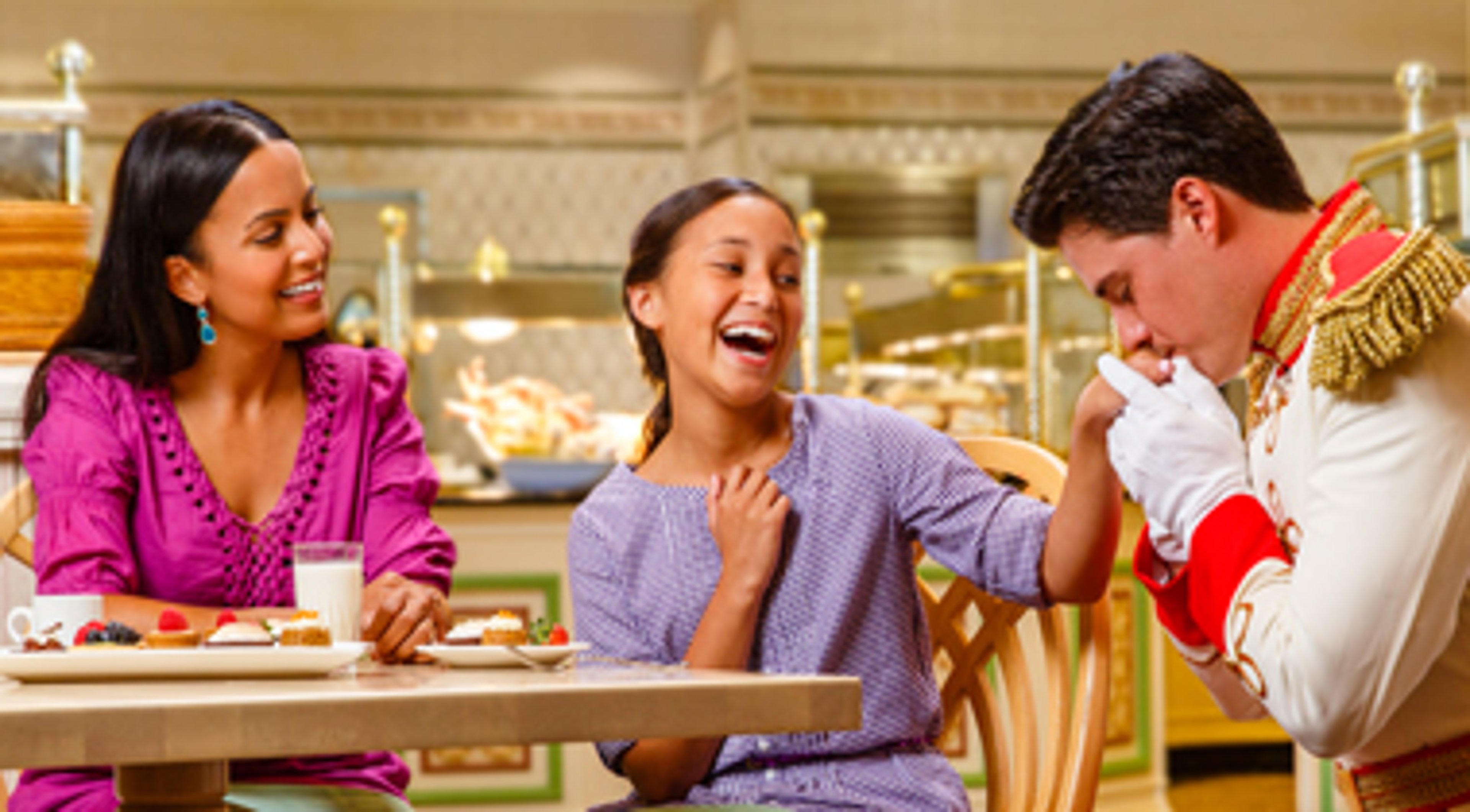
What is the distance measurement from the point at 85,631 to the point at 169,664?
15 cm

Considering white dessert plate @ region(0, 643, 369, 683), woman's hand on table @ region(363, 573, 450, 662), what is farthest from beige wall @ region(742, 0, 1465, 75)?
white dessert plate @ region(0, 643, 369, 683)

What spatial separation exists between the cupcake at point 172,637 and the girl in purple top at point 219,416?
43 centimetres

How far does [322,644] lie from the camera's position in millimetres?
1565

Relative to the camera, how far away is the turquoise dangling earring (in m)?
2.27

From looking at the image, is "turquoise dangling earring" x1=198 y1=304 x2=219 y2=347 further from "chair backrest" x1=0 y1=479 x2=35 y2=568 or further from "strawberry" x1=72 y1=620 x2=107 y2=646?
"strawberry" x1=72 y1=620 x2=107 y2=646

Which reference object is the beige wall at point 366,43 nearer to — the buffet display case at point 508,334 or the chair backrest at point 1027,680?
the buffet display case at point 508,334

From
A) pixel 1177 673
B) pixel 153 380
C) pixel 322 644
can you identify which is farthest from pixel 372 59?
pixel 322 644

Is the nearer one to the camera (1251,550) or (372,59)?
(1251,550)

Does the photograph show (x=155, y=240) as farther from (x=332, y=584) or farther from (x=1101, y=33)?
(x=1101, y=33)

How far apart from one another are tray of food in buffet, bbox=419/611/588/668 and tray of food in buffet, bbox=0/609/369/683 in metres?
0.10

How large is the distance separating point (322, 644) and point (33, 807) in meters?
0.63

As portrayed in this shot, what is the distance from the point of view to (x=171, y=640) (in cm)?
153

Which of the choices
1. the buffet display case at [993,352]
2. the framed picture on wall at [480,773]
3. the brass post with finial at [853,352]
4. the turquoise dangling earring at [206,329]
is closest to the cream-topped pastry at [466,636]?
the turquoise dangling earring at [206,329]

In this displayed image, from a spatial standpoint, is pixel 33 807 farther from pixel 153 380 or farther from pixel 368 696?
pixel 368 696
